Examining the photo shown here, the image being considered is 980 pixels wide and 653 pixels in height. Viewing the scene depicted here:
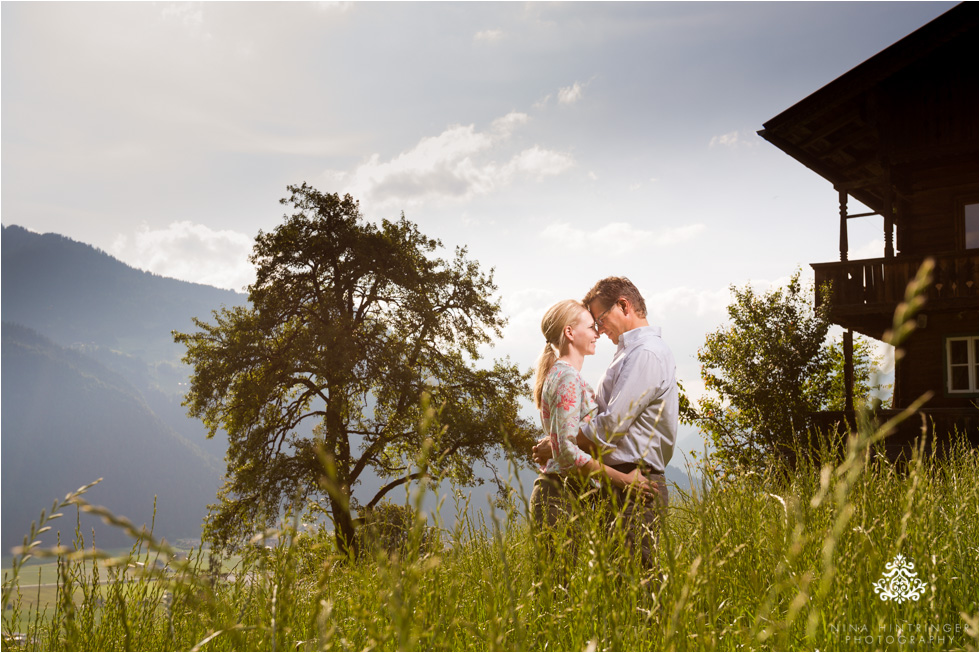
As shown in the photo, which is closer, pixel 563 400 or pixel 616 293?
pixel 563 400

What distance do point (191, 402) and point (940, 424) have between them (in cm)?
1935

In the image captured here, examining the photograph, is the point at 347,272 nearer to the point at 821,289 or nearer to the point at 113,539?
the point at 821,289

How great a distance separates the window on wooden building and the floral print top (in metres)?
13.0

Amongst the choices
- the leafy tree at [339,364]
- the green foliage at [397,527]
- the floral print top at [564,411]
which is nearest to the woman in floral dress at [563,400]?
the floral print top at [564,411]

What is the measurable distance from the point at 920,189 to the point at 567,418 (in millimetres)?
14293

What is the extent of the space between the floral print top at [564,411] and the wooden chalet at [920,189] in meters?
10.9

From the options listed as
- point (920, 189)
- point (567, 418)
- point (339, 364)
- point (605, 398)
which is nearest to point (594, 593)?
point (567, 418)

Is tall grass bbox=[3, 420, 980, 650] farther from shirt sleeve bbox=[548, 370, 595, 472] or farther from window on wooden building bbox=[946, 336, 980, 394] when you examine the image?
window on wooden building bbox=[946, 336, 980, 394]

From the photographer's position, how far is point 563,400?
2746 mm

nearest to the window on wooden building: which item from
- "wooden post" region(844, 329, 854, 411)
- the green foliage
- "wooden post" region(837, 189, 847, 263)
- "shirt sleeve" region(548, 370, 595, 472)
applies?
"wooden post" region(844, 329, 854, 411)

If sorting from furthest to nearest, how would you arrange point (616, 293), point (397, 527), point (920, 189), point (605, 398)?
1. point (920, 189)
2. point (616, 293)
3. point (605, 398)
4. point (397, 527)

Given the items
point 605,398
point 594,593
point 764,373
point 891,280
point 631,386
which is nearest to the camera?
point 594,593

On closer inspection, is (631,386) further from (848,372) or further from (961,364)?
(961,364)

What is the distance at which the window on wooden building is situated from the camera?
12492mm
